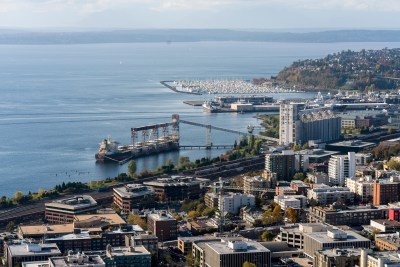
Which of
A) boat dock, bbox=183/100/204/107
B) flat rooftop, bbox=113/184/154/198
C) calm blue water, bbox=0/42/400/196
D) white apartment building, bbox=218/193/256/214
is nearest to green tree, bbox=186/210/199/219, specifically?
white apartment building, bbox=218/193/256/214

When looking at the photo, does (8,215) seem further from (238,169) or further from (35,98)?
(35,98)

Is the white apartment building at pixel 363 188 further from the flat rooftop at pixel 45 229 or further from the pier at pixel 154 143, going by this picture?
the pier at pixel 154 143

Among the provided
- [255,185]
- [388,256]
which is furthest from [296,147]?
[388,256]

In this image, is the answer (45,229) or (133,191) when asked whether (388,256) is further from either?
(133,191)

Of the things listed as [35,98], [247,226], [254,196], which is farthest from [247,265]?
[35,98]

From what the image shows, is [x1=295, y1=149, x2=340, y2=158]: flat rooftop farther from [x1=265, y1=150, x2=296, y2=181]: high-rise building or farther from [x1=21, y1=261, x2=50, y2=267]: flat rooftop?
[x1=21, y1=261, x2=50, y2=267]: flat rooftop

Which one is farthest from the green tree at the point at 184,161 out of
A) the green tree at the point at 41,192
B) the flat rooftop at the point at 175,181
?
the green tree at the point at 41,192
